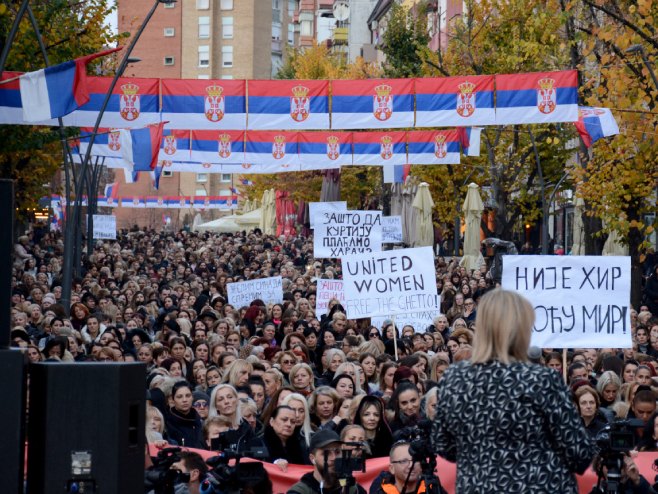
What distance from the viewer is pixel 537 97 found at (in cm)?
2525

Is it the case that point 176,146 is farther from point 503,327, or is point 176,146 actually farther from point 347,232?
point 503,327

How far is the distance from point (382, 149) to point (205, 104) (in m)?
13.0

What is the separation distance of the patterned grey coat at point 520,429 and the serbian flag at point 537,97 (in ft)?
64.2

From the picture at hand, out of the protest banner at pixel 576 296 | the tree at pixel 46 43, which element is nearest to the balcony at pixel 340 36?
the tree at pixel 46 43

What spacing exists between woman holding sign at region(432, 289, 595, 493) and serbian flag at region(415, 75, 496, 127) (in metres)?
20.3

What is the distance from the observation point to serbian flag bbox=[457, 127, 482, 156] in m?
36.1

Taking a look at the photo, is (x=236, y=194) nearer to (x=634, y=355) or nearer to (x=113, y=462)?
(x=634, y=355)

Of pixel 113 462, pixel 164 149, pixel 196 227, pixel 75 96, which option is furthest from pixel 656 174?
pixel 196 227

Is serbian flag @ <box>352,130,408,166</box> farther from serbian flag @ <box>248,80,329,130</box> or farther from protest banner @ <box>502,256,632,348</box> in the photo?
protest banner @ <box>502,256,632,348</box>

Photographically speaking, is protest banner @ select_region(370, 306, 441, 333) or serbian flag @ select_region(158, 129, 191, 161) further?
serbian flag @ select_region(158, 129, 191, 161)

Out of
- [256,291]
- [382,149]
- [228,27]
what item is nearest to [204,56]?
[228,27]

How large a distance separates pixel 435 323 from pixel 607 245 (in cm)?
1514

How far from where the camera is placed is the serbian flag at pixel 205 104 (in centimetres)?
2625

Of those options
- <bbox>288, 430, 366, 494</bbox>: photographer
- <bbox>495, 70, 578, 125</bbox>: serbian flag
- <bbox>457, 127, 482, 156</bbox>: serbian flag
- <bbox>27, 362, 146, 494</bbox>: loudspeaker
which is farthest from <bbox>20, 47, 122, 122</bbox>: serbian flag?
<bbox>457, 127, 482, 156</bbox>: serbian flag
